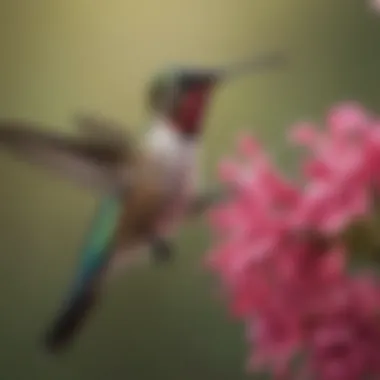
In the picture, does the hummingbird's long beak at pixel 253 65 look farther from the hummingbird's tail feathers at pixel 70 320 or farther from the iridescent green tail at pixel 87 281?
the hummingbird's tail feathers at pixel 70 320

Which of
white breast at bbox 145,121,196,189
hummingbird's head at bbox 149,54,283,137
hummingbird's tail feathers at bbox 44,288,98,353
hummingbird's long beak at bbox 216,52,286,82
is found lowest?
hummingbird's tail feathers at bbox 44,288,98,353

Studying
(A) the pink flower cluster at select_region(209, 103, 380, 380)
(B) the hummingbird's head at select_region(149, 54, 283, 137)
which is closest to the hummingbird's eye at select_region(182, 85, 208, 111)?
(B) the hummingbird's head at select_region(149, 54, 283, 137)

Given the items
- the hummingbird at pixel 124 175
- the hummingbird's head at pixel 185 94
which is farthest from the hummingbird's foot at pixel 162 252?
the hummingbird's head at pixel 185 94

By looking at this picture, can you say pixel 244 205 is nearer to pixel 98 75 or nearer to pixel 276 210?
pixel 276 210

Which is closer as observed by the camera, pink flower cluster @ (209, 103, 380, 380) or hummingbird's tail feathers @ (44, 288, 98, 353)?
pink flower cluster @ (209, 103, 380, 380)

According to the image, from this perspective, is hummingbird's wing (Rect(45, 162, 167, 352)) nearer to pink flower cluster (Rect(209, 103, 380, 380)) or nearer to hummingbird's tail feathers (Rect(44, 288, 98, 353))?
hummingbird's tail feathers (Rect(44, 288, 98, 353))

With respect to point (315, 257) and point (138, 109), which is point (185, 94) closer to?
point (138, 109)

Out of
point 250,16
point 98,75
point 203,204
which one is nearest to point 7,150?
point 98,75
